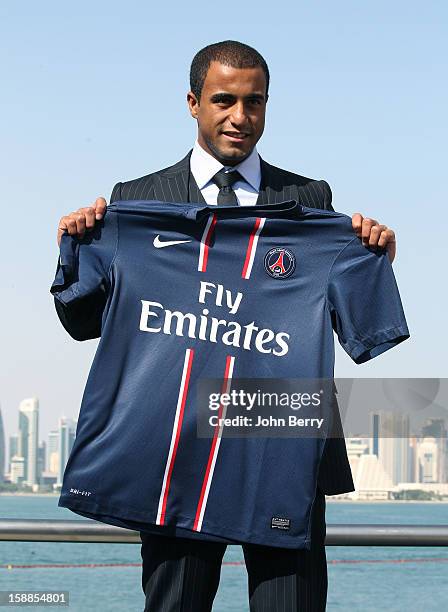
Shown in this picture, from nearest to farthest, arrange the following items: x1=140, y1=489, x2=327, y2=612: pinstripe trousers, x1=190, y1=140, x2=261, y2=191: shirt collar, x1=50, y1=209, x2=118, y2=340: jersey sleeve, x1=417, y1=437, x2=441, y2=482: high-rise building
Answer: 1. x1=140, y1=489, x2=327, y2=612: pinstripe trousers
2. x1=50, y1=209, x2=118, y2=340: jersey sleeve
3. x1=190, y1=140, x2=261, y2=191: shirt collar
4. x1=417, y1=437, x2=441, y2=482: high-rise building

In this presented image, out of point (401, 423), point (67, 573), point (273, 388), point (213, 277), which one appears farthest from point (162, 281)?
point (67, 573)

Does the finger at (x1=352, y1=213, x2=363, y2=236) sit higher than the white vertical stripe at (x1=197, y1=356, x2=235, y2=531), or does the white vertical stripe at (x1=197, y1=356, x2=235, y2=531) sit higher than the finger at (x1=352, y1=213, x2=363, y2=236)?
the finger at (x1=352, y1=213, x2=363, y2=236)

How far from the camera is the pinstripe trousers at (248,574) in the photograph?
2.75 metres

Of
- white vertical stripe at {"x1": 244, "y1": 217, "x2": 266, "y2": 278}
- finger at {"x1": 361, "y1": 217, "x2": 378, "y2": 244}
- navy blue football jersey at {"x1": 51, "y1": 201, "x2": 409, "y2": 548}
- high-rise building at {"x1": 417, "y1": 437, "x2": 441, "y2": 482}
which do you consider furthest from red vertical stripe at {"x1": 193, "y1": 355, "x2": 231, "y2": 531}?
high-rise building at {"x1": 417, "y1": 437, "x2": 441, "y2": 482}

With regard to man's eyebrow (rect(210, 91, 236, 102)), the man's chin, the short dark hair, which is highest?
the short dark hair

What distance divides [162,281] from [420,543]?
125 cm

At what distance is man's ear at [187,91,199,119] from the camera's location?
301 cm

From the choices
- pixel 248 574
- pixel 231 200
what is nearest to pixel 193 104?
pixel 231 200

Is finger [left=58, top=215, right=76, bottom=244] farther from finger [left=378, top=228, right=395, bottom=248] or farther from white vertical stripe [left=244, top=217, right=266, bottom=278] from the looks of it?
finger [left=378, top=228, right=395, bottom=248]

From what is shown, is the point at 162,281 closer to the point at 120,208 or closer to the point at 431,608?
the point at 120,208

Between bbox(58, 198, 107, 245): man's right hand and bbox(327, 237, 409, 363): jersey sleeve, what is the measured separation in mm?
595

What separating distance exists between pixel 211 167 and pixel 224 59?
0.27m

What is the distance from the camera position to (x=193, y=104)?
3.02m

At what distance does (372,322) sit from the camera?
295 centimetres
